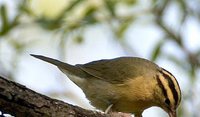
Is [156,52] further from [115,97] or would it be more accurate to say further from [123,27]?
[115,97]

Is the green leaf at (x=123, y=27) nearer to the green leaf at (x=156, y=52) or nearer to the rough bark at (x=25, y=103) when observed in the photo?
the green leaf at (x=156, y=52)

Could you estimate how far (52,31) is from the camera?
715 centimetres

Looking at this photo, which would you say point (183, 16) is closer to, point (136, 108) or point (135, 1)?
point (135, 1)

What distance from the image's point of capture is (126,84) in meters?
6.82

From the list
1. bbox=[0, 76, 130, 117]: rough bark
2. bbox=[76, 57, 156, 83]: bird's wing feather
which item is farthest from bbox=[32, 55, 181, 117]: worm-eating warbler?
bbox=[0, 76, 130, 117]: rough bark

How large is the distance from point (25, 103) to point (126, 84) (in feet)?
7.18

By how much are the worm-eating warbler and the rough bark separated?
1.54 m

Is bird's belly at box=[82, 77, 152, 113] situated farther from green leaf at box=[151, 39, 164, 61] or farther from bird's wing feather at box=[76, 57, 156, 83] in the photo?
green leaf at box=[151, 39, 164, 61]

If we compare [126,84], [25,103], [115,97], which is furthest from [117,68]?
[25,103]

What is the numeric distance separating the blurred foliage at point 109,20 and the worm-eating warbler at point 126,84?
0.37 m

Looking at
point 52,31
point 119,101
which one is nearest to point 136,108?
point 119,101

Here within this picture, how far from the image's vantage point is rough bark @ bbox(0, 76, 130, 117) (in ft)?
15.4

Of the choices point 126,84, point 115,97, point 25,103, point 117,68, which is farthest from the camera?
point 117,68

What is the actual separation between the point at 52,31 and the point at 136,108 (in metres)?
1.34
